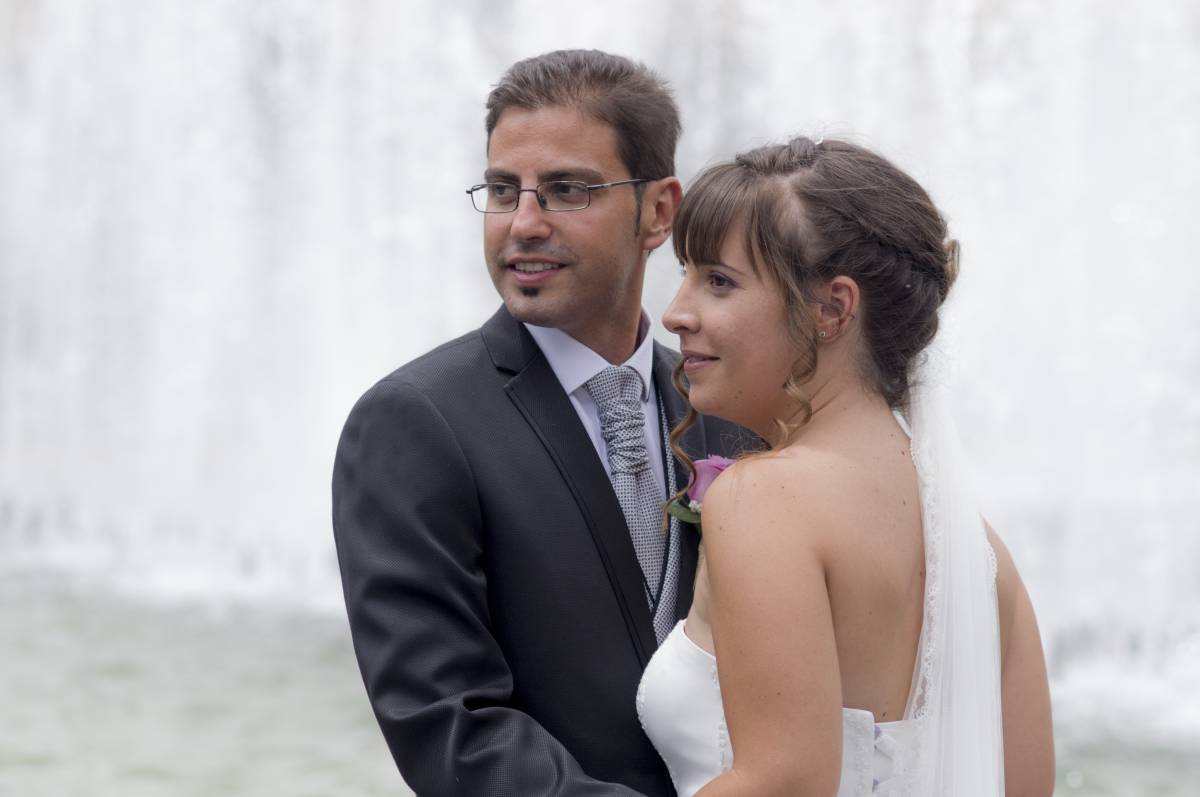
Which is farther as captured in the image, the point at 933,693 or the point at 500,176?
the point at 500,176

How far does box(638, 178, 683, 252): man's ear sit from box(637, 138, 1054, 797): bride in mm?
588

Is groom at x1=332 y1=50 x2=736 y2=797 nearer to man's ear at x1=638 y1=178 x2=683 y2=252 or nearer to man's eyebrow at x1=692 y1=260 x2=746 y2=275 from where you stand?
man's ear at x1=638 y1=178 x2=683 y2=252

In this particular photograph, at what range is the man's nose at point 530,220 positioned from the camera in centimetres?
292

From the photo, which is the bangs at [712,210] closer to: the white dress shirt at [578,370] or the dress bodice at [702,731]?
the white dress shirt at [578,370]

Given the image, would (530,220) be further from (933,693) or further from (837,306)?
(933,693)

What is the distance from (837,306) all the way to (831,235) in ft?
0.39

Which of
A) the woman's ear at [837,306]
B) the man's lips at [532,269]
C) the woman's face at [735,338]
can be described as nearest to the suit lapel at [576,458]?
the man's lips at [532,269]

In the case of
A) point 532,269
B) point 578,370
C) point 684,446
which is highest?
point 532,269

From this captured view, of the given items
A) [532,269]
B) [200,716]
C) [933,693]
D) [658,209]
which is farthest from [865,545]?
[200,716]

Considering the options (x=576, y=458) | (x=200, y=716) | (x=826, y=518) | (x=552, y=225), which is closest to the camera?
(x=826, y=518)

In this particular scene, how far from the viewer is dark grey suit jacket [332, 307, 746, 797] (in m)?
2.52

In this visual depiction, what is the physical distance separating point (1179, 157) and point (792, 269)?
10.6 m

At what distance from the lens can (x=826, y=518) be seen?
229cm

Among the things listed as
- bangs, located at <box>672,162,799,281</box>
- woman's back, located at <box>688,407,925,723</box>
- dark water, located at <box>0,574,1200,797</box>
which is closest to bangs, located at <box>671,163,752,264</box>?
bangs, located at <box>672,162,799,281</box>
